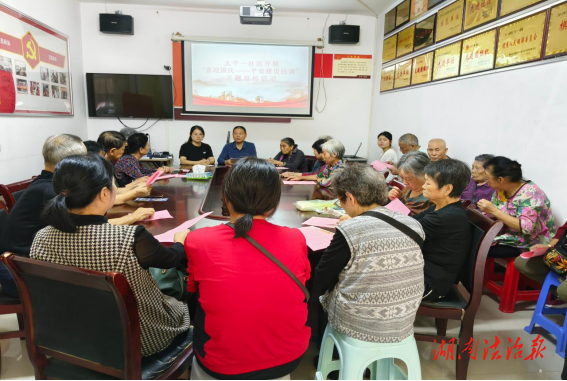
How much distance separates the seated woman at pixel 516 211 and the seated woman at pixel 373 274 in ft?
4.65

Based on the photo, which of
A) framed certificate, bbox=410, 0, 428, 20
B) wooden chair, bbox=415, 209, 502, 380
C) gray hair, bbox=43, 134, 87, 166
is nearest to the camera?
wooden chair, bbox=415, 209, 502, 380

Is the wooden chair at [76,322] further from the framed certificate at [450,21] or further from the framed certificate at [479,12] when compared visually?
the framed certificate at [450,21]

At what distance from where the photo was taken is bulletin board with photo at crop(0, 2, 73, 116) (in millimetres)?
3324

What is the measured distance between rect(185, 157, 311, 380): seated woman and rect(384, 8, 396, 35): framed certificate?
4.74 m

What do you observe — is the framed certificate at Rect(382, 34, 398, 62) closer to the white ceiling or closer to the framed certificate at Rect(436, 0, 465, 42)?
the white ceiling

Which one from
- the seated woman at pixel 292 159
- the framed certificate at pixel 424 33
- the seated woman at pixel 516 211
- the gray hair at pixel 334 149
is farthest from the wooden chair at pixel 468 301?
the framed certificate at pixel 424 33

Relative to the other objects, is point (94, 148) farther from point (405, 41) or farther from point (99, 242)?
point (405, 41)

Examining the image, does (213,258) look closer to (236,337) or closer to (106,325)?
(236,337)

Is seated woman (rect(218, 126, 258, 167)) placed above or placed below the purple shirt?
above

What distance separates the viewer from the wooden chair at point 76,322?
0.94 m

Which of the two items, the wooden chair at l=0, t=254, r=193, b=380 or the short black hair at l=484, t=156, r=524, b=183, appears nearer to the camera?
the wooden chair at l=0, t=254, r=193, b=380

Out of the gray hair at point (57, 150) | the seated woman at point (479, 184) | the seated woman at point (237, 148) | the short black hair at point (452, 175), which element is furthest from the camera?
the seated woman at point (237, 148)

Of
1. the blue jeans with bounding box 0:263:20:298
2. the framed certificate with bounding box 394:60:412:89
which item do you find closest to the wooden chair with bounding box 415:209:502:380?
the blue jeans with bounding box 0:263:20:298

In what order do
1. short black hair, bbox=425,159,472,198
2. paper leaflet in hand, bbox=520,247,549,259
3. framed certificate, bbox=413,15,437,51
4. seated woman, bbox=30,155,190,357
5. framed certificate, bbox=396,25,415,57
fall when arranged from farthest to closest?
framed certificate, bbox=396,25,415,57, framed certificate, bbox=413,15,437,51, paper leaflet in hand, bbox=520,247,549,259, short black hair, bbox=425,159,472,198, seated woman, bbox=30,155,190,357
